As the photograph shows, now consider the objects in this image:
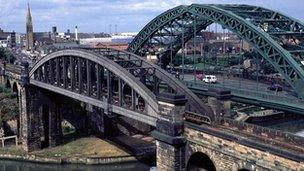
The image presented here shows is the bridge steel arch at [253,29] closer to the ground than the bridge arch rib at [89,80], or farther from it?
farther from it

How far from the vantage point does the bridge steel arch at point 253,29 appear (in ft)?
178

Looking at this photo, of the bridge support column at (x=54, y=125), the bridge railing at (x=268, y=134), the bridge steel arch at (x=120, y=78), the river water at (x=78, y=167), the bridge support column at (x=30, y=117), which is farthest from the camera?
the bridge support column at (x=54, y=125)

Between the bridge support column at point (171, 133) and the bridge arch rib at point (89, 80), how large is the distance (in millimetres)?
1772

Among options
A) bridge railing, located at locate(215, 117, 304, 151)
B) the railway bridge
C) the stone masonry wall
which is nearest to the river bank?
the railway bridge

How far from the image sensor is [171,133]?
31.3 metres

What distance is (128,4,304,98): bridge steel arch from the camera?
54.3 metres

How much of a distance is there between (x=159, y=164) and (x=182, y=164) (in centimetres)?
230

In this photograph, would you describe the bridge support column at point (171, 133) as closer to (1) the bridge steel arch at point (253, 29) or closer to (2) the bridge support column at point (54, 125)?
(1) the bridge steel arch at point (253, 29)

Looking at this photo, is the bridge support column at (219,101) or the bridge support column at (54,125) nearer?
the bridge support column at (219,101)

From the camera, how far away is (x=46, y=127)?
6738 centimetres

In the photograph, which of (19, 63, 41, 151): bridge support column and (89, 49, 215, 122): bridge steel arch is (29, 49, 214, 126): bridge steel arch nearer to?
(89, 49, 215, 122): bridge steel arch

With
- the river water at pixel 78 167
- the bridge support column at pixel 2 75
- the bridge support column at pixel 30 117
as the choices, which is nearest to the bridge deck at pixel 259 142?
the river water at pixel 78 167

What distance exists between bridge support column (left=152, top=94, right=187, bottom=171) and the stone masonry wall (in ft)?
2.25

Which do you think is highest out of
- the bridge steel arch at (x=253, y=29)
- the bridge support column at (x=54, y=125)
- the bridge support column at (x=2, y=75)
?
the bridge steel arch at (x=253, y=29)
